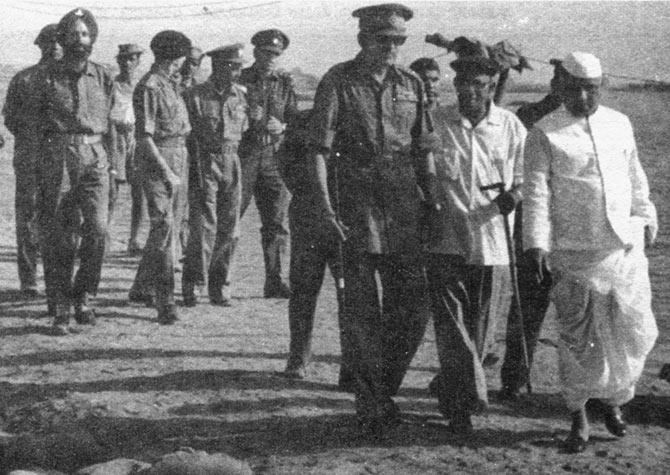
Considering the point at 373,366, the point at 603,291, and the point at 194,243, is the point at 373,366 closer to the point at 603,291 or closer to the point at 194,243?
the point at 603,291

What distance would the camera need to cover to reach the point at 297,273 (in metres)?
7.83

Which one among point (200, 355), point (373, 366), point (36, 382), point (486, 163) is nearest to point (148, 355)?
point (200, 355)

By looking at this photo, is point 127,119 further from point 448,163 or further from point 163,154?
point 448,163

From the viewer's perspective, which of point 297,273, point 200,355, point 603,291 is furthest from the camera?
point 200,355

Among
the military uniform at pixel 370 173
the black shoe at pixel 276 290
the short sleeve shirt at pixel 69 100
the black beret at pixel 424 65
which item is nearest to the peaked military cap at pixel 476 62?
the military uniform at pixel 370 173

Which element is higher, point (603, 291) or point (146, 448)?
point (603, 291)

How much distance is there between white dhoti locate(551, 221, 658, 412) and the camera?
6371mm

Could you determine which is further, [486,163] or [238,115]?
[238,115]

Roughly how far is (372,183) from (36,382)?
277cm

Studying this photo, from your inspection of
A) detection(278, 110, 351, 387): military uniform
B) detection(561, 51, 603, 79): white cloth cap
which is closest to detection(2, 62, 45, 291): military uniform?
detection(278, 110, 351, 387): military uniform

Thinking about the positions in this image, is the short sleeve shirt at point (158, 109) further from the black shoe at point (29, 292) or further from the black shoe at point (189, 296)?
the black shoe at point (29, 292)

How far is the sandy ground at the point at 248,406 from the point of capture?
624 centimetres

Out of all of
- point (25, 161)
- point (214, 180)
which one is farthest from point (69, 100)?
point (25, 161)

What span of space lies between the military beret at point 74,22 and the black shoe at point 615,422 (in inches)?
193
